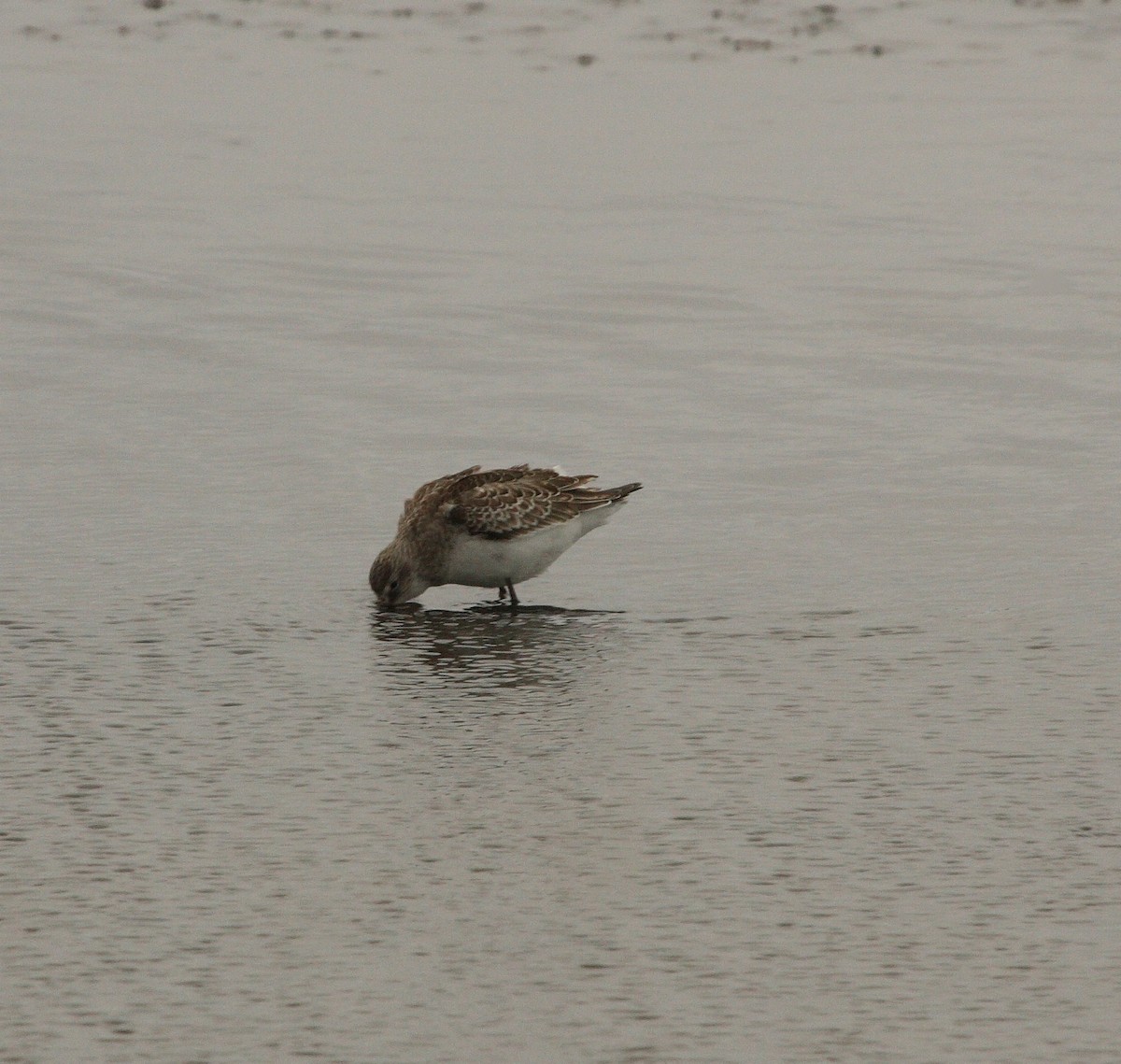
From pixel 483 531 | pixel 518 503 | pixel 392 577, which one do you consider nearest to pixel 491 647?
pixel 392 577

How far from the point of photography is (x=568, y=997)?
7.54 meters

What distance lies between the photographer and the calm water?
25.4 feet

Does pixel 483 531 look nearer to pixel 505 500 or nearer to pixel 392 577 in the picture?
pixel 505 500

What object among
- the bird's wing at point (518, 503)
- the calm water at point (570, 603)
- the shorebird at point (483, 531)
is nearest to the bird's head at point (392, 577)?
the shorebird at point (483, 531)

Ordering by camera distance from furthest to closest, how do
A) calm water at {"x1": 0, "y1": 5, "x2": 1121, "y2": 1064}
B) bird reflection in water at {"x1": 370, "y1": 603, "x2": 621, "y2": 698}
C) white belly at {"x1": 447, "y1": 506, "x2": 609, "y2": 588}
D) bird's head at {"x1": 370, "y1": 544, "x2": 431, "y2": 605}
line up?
white belly at {"x1": 447, "y1": 506, "x2": 609, "y2": 588} → bird's head at {"x1": 370, "y1": 544, "x2": 431, "y2": 605} → bird reflection in water at {"x1": 370, "y1": 603, "x2": 621, "y2": 698} → calm water at {"x1": 0, "y1": 5, "x2": 1121, "y2": 1064}

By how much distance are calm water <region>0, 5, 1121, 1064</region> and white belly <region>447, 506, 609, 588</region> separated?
209 millimetres

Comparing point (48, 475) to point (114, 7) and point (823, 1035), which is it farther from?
point (114, 7)

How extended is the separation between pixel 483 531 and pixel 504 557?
6.6 inches

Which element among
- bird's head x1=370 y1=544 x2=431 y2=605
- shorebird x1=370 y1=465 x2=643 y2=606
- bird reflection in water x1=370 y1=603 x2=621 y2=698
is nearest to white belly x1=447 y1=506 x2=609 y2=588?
shorebird x1=370 y1=465 x2=643 y2=606

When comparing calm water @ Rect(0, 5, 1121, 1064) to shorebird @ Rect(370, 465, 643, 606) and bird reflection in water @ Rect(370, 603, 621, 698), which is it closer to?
bird reflection in water @ Rect(370, 603, 621, 698)

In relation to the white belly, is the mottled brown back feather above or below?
above

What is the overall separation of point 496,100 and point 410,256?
26.0ft

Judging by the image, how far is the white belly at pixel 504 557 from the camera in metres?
12.6

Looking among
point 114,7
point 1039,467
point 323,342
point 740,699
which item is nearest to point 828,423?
point 1039,467
